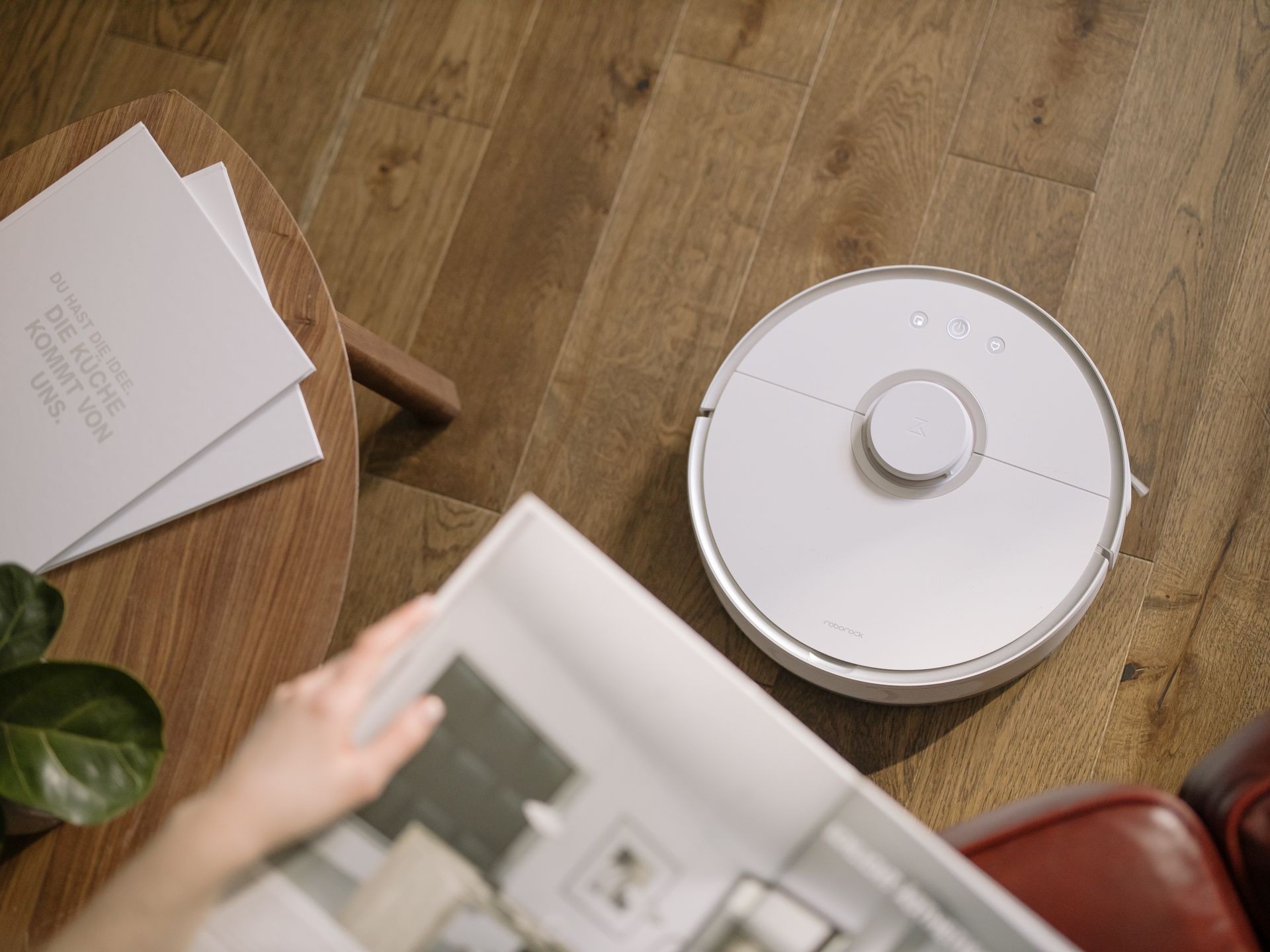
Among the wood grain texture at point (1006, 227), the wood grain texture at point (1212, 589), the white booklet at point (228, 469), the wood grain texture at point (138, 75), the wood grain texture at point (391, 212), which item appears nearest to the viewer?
the white booklet at point (228, 469)

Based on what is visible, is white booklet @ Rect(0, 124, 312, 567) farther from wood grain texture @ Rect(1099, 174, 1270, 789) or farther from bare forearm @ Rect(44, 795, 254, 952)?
wood grain texture @ Rect(1099, 174, 1270, 789)

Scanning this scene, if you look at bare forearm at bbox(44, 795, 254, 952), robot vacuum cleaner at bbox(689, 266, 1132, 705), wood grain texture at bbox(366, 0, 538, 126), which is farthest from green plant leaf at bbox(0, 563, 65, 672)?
wood grain texture at bbox(366, 0, 538, 126)

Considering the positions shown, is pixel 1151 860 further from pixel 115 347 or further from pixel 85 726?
pixel 115 347

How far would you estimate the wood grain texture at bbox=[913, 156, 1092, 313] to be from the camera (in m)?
1.13

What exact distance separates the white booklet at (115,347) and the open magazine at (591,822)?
347mm

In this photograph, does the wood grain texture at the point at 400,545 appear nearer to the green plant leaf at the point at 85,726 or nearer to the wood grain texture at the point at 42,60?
the green plant leaf at the point at 85,726

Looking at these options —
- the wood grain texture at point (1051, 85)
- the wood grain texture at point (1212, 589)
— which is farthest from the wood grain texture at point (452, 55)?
the wood grain texture at point (1212, 589)

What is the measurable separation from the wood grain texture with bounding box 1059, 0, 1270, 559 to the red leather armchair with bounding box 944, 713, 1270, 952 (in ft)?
1.51

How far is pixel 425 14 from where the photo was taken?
133 cm

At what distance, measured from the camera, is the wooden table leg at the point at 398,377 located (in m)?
0.94

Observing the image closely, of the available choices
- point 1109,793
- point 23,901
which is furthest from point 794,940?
point 23,901

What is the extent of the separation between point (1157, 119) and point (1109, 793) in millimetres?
930

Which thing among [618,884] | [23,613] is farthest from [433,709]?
[23,613]

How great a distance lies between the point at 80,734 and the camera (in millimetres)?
540
